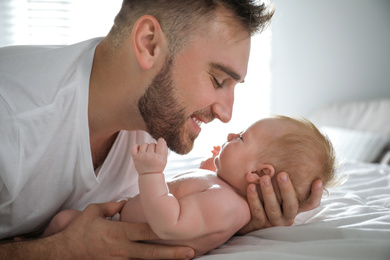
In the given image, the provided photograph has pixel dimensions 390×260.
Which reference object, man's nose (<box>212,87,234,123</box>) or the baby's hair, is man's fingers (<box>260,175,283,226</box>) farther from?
man's nose (<box>212,87,234,123</box>)

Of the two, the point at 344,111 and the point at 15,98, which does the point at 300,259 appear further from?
the point at 344,111

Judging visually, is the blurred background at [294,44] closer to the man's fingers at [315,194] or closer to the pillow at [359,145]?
the pillow at [359,145]

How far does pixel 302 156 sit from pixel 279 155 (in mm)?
74

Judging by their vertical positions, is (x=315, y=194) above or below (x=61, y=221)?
above

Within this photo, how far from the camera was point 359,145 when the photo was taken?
141 inches

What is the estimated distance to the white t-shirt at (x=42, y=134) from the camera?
129cm

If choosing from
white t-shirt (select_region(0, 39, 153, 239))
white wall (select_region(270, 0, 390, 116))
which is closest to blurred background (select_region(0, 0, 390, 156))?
white wall (select_region(270, 0, 390, 116))

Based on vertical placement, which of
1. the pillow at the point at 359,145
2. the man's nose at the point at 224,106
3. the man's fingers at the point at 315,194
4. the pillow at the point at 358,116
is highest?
the man's nose at the point at 224,106

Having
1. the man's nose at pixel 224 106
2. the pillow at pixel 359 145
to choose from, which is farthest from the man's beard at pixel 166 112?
the pillow at pixel 359 145

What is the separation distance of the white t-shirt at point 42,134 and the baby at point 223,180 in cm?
13

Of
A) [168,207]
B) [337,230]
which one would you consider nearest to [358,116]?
[337,230]

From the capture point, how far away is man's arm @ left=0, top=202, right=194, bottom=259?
1154mm

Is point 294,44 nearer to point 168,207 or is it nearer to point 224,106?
point 224,106

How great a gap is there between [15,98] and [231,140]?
75 cm
